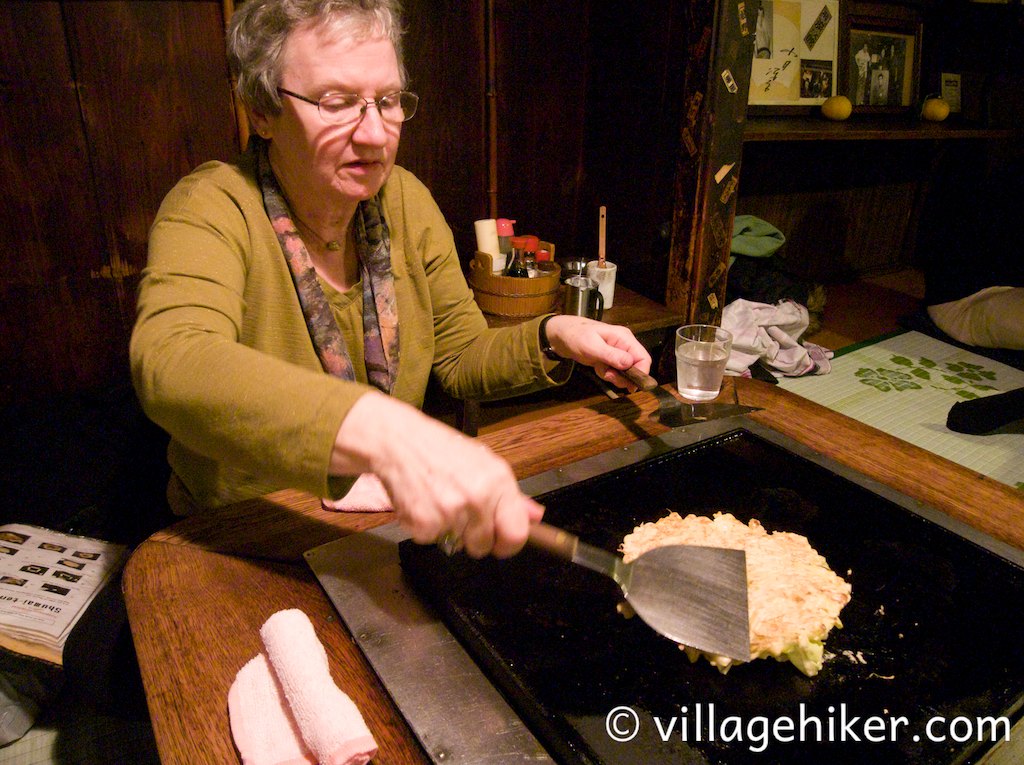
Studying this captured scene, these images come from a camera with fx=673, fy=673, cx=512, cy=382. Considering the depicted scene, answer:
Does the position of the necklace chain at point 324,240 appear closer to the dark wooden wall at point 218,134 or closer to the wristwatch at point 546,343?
the wristwatch at point 546,343

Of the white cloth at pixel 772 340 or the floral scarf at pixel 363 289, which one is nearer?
the floral scarf at pixel 363 289

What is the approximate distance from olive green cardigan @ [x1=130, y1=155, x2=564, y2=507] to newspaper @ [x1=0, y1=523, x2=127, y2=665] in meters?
0.48

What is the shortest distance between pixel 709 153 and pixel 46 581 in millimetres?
2239

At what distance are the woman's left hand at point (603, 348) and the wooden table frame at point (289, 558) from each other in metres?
0.11

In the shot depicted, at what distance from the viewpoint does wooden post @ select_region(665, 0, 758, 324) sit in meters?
2.13

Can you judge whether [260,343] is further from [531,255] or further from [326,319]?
[531,255]

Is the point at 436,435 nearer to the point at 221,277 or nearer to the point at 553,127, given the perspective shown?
the point at 221,277

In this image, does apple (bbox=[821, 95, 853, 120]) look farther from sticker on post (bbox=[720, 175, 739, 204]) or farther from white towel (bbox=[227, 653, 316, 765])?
white towel (bbox=[227, 653, 316, 765])

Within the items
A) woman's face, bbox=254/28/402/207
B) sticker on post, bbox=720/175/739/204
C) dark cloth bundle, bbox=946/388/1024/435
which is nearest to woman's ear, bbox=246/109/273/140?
woman's face, bbox=254/28/402/207

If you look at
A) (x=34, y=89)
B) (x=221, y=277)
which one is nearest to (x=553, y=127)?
(x=34, y=89)

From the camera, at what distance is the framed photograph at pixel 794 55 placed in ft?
10.1

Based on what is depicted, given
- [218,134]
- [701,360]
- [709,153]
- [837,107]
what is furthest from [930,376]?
[218,134]

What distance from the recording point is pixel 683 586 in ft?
2.84

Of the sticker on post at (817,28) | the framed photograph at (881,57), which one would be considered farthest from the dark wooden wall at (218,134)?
the framed photograph at (881,57)
